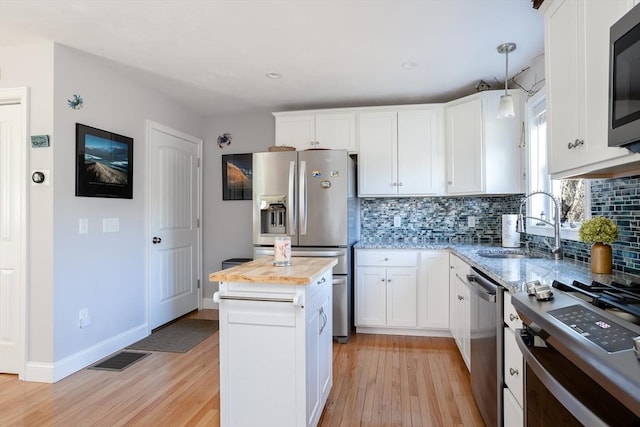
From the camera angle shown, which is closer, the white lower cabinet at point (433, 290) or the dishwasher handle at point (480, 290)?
the dishwasher handle at point (480, 290)

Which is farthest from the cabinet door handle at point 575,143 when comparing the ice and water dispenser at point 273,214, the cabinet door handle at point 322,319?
the ice and water dispenser at point 273,214

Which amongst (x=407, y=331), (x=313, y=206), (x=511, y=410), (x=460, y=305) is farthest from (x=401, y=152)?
(x=511, y=410)

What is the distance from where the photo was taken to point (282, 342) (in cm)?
177

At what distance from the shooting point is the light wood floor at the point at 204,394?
6.91 feet

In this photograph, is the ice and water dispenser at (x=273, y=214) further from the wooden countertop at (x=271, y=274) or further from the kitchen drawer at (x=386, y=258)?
the wooden countertop at (x=271, y=274)

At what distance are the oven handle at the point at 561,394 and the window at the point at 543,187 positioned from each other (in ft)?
5.19

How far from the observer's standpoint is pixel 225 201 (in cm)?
450

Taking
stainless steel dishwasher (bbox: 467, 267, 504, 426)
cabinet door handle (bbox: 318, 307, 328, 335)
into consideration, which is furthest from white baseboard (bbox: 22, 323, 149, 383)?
stainless steel dishwasher (bbox: 467, 267, 504, 426)

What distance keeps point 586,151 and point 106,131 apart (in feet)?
10.9

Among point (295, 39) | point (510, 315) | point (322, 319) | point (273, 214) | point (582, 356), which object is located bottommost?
point (322, 319)

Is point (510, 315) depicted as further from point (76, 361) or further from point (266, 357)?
point (76, 361)

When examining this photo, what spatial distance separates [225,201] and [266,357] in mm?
2993

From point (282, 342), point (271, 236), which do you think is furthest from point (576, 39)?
point (271, 236)

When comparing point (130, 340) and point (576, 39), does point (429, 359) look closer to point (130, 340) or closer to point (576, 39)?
point (576, 39)
